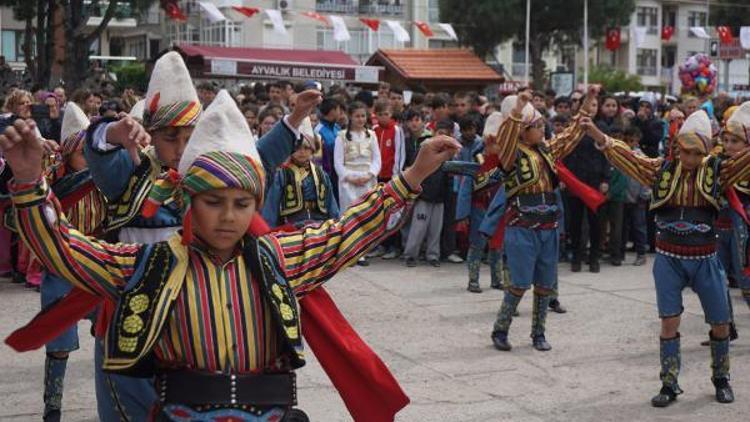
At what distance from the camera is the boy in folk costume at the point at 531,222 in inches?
345

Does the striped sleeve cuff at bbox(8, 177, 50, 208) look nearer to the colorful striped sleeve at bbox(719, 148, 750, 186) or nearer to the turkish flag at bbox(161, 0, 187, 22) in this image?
the colorful striped sleeve at bbox(719, 148, 750, 186)

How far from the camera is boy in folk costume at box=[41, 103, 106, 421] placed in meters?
6.16

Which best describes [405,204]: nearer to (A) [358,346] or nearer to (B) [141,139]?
(A) [358,346]

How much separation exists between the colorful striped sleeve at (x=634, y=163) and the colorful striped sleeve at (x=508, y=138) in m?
0.99

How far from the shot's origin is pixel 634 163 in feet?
24.9

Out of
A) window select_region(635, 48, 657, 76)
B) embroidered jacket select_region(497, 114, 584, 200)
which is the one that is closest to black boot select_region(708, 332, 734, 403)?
embroidered jacket select_region(497, 114, 584, 200)

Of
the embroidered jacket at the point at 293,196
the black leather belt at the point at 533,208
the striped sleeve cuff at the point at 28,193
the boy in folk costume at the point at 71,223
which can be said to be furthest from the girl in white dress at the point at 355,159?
the striped sleeve cuff at the point at 28,193

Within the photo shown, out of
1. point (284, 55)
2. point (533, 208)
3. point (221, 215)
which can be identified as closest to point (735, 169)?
point (533, 208)

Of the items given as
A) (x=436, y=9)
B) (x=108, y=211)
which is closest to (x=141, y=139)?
(x=108, y=211)

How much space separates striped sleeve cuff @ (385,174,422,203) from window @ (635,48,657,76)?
236 ft

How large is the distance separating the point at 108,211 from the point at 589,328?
5885 mm

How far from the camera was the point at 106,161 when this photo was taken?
4613 mm

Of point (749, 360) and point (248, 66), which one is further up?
point (248, 66)

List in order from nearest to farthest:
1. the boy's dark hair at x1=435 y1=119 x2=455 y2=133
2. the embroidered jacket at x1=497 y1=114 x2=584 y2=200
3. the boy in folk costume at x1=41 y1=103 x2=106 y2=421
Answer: the boy in folk costume at x1=41 y1=103 x2=106 y2=421
the embroidered jacket at x1=497 y1=114 x2=584 y2=200
the boy's dark hair at x1=435 y1=119 x2=455 y2=133
